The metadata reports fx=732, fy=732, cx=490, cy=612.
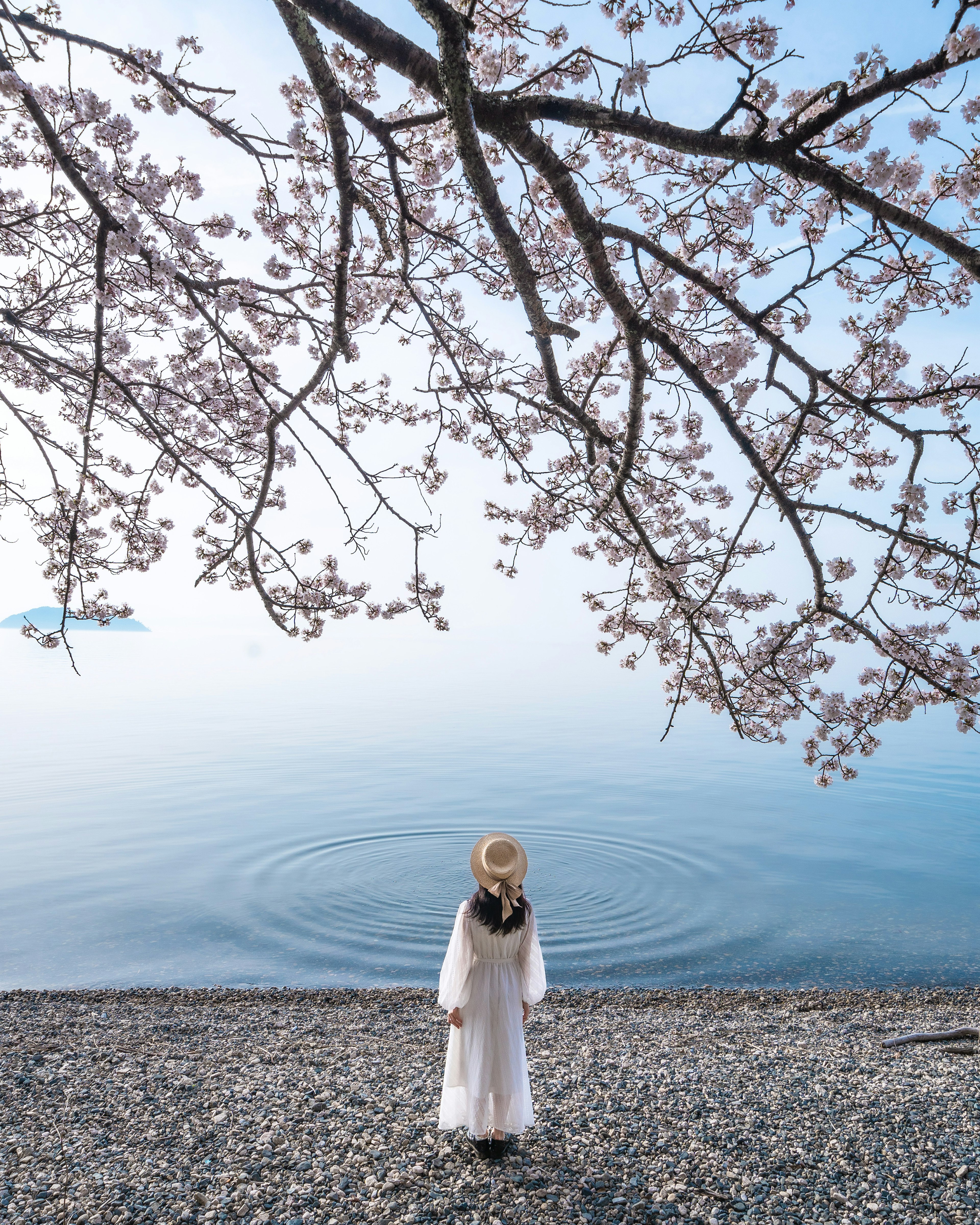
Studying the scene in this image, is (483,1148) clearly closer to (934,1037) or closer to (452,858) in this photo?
(934,1037)

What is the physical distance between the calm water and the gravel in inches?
102

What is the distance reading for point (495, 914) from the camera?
Result: 14.5 feet

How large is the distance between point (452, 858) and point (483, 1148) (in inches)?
365

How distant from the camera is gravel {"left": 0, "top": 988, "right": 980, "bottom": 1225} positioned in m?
3.74

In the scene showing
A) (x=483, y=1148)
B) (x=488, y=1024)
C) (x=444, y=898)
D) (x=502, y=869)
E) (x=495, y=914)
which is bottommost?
Answer: (x=444, y=898)

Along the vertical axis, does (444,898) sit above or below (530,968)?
below

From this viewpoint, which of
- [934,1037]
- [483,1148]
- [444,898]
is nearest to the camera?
[483,1148]

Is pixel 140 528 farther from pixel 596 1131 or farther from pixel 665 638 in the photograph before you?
pixel 596 1131

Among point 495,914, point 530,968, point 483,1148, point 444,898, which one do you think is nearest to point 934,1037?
point 530,968

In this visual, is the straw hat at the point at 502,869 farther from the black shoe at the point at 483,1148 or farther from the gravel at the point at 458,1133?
the gravel at the point at 458,1133

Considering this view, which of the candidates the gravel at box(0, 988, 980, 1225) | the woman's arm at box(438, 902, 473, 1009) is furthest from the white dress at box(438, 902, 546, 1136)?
the gravel at box(0, 988, 980, 1225)

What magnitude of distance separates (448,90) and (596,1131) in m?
5.93

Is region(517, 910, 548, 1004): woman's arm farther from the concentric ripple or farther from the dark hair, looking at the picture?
the concentric ripple

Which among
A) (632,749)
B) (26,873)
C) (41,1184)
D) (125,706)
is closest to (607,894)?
(41,1184)
